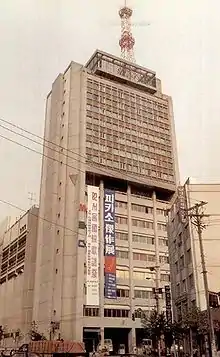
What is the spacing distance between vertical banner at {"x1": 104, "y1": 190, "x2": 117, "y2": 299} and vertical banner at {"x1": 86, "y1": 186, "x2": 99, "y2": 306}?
1779mm

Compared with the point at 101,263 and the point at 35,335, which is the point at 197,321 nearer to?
the point at 101,263

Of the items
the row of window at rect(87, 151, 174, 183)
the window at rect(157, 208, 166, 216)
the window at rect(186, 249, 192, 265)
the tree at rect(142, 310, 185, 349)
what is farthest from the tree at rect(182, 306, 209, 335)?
the window at rect(157, 208, 166, 216)

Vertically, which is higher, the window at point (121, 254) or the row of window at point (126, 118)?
the row of window at point (126, 118)

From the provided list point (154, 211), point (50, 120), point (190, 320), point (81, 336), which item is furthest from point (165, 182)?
point (190, 320)

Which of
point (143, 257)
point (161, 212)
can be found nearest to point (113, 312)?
point (143, 257)

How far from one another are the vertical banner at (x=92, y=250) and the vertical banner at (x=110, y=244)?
5.84 feet

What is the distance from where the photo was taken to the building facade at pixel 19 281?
66.1 m

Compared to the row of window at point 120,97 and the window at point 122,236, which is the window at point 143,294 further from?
the row of window at point 120,97

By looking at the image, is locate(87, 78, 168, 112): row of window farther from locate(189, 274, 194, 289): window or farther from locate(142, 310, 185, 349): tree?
locate(142, 310, 185, 349): tree

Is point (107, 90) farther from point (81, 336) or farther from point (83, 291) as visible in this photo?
point (81, 336)

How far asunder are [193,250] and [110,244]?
654 inches

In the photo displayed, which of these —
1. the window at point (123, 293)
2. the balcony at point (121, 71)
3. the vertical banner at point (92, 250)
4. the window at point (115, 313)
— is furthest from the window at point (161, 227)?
the balcony at point (121, 71)

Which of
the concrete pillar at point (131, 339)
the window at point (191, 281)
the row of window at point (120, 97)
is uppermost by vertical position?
the row of window at point (120, 97)

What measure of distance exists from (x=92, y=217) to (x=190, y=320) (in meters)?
24.1
